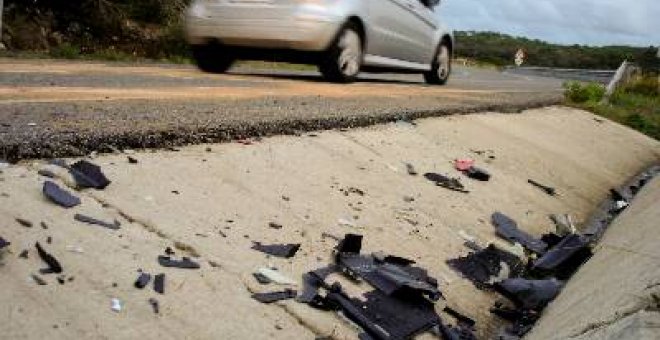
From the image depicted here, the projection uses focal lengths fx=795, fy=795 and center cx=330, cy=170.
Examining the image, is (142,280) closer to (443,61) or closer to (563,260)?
(563,260)

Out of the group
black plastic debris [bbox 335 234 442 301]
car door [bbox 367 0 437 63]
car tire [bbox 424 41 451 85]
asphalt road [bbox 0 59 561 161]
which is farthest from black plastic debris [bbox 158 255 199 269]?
car tire [bbox 424 41 451 85]

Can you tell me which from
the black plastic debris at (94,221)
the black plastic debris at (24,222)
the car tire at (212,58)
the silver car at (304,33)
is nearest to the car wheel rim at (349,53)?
the silver car at (304,33)

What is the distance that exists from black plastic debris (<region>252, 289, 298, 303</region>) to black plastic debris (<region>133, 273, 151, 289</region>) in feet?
1.25

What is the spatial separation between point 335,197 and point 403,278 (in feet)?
2.80

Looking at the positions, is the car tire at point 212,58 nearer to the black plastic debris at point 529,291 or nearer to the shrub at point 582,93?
the shrub at point 582,93

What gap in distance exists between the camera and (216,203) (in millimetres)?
3445

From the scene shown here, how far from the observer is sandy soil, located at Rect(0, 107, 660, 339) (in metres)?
2.49

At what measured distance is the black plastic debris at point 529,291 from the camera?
3.78 metres

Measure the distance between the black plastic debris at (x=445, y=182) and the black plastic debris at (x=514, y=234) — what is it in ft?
0.98

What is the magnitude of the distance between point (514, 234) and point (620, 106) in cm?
1113

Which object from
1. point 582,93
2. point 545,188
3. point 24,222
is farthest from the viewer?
point 582,93

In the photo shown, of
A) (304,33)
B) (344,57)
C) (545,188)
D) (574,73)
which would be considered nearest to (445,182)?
(545,188)

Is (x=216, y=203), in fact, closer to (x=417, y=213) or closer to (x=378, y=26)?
(x=417, y=213)

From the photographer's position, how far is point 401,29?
10.9 m
